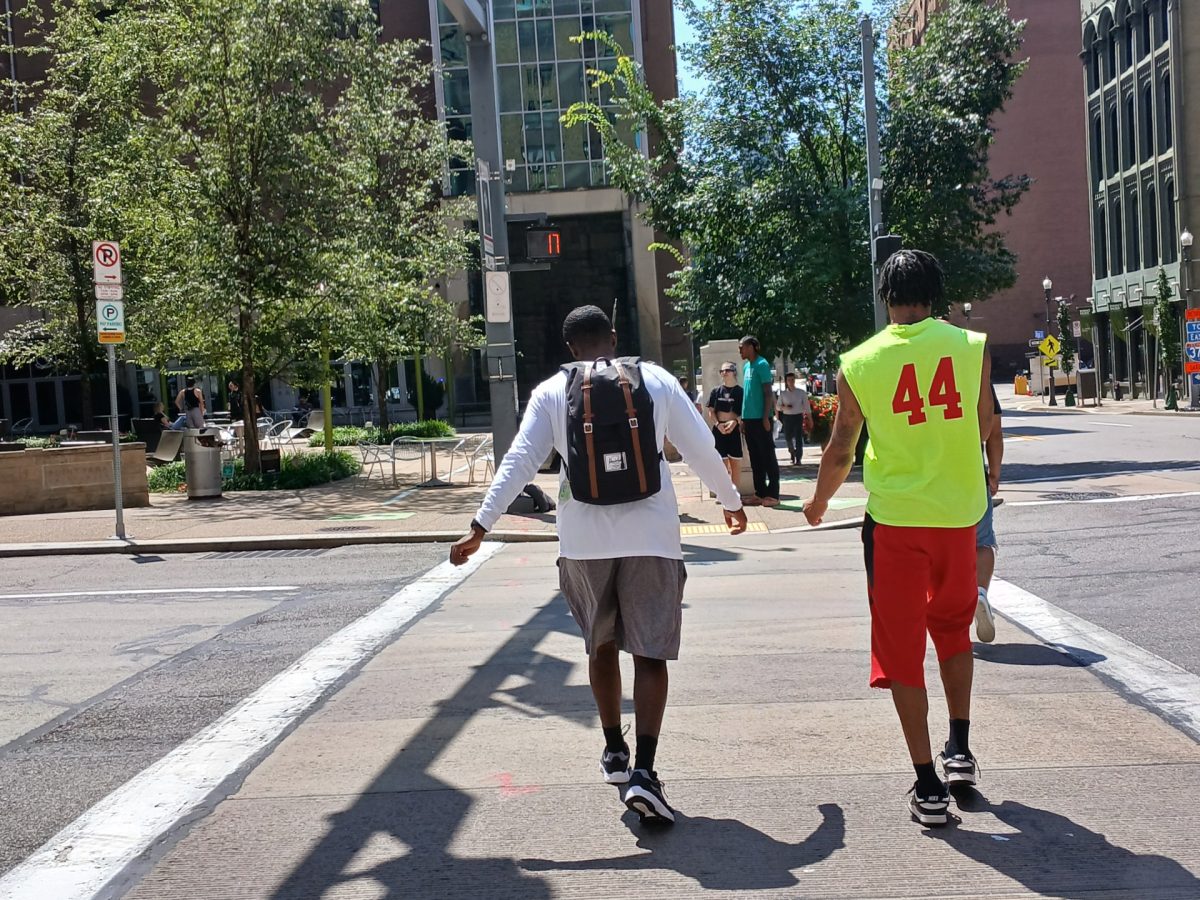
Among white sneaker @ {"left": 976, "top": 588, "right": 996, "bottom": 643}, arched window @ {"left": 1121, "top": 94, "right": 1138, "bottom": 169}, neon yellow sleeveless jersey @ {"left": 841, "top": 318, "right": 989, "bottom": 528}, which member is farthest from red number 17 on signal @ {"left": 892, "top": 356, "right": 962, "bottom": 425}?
arched window @ {"left": 1121, "top": 94, "right": 1138, "bottom": 169}

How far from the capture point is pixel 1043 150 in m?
84.9

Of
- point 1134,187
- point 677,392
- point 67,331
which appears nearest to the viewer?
point 677,392

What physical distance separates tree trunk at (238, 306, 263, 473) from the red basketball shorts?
17461 millimetres

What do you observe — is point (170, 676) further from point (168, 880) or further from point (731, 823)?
point (731, 823)

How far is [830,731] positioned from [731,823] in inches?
50.7

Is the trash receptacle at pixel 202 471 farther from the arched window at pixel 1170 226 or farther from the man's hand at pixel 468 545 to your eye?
the arched window at pixel 1170 226

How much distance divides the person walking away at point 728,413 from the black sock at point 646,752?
34.2 feet

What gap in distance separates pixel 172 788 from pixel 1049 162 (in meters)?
87.2

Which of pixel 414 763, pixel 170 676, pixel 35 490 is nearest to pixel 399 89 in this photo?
pixel 35 490

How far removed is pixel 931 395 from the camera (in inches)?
179

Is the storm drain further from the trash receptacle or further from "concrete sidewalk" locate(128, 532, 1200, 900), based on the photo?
"concrete sidewalk" locate(128, 532, 1200, 900)

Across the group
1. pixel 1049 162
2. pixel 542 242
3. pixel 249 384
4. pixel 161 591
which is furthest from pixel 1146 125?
pixel 161 591

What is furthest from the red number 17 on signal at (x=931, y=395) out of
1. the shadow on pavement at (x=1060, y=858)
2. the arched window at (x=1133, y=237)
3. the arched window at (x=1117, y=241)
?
the arched window at (x=1117, y=241)

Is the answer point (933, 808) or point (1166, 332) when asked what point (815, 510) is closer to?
point (933, 808)
